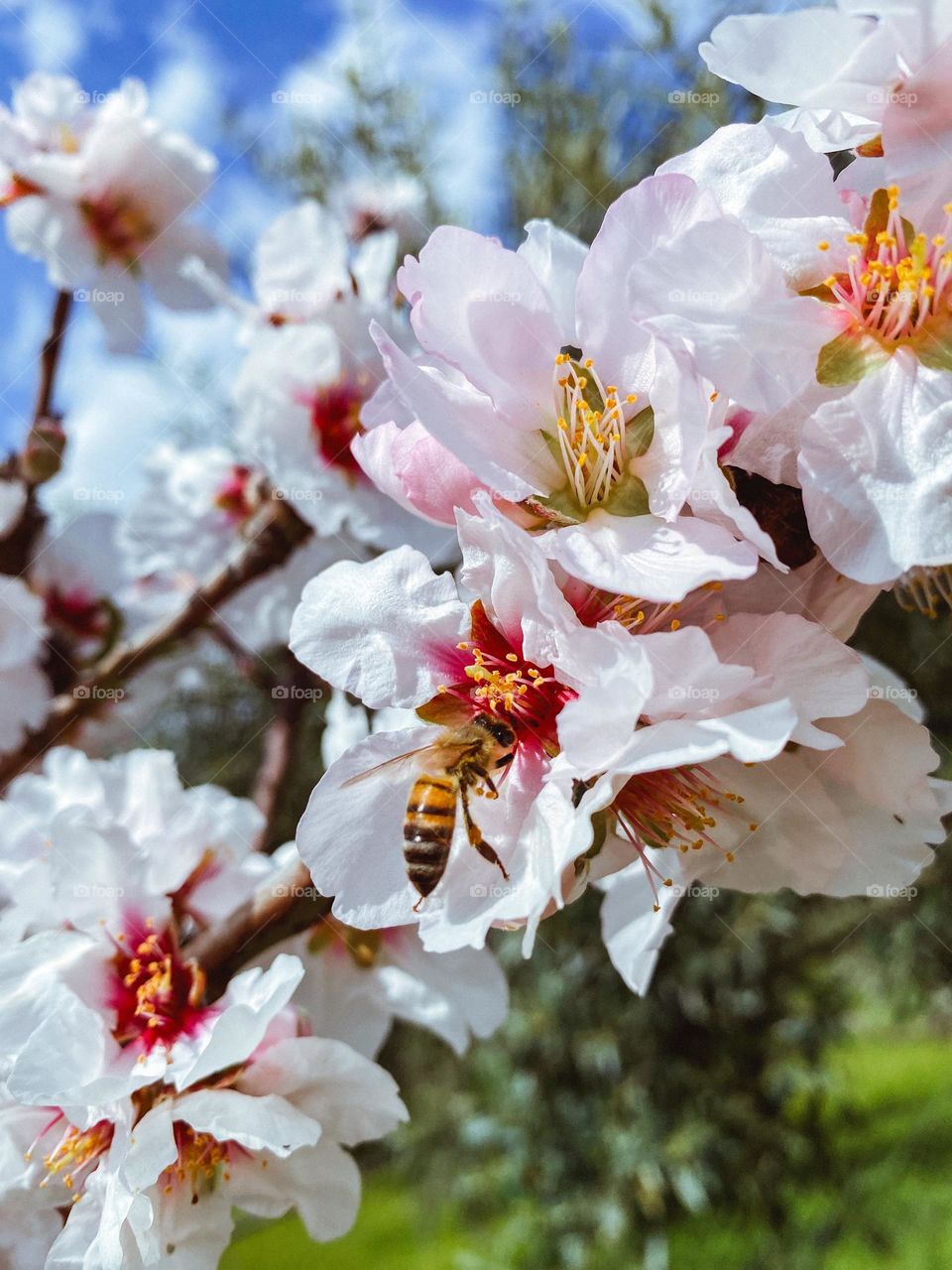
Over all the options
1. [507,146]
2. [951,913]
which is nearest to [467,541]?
[951,913]

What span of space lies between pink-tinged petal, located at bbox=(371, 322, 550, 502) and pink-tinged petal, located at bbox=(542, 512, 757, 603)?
0.05 m

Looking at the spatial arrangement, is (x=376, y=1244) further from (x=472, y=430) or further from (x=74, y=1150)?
(x=472, y=430)

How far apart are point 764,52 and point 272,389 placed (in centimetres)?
95

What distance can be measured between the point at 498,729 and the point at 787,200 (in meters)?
0.33

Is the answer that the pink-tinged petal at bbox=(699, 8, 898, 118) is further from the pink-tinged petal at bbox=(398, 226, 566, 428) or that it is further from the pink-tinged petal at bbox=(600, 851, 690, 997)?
the pink-tinged petal at bbox=(600, 851, 690, 997)

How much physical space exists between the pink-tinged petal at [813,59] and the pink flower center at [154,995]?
722 mm

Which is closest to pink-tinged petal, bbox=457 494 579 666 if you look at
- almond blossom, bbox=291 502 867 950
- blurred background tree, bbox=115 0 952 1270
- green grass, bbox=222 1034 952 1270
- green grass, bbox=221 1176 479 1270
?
almond blossom, bbox=291 502 867 950

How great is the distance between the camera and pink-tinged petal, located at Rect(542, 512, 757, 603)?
0.53 metres

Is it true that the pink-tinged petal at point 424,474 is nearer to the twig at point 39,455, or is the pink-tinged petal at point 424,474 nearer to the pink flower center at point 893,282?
the pink flower center at point 893,282

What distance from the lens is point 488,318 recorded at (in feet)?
2.04

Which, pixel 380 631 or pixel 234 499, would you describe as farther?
pixel 234 499

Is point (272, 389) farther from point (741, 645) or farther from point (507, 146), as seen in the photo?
point (507, 146)

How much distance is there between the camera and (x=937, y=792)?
709mm

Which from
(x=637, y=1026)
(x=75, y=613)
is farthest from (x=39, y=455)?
(x=637, y=1026)
